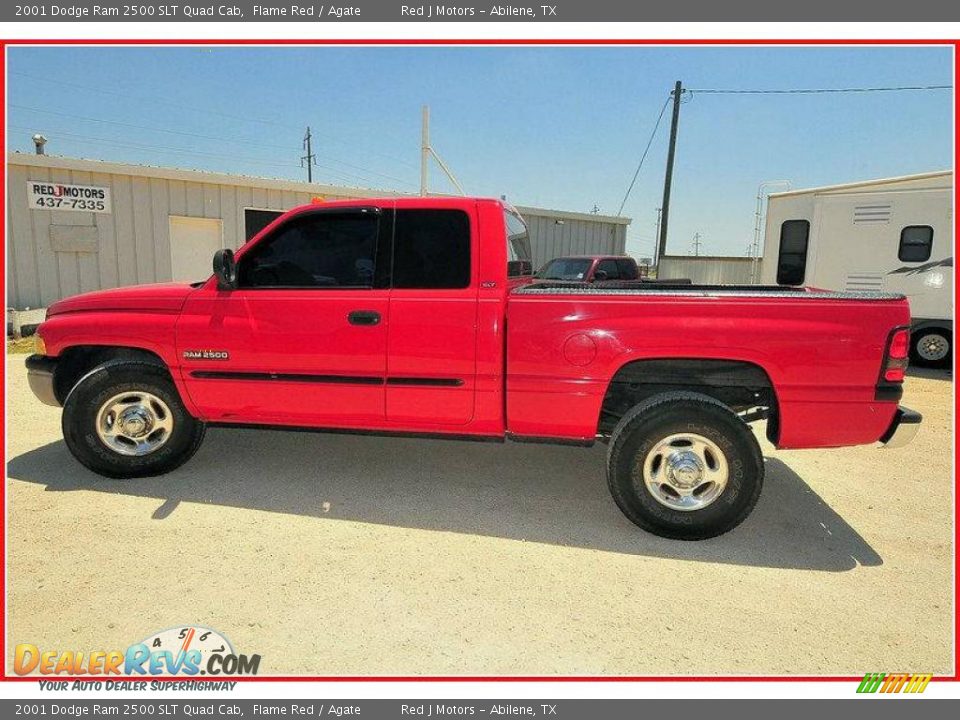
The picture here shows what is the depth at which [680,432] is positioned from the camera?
329 centimetres

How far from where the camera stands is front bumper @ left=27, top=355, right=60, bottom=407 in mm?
4152

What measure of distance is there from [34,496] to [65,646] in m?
1.83

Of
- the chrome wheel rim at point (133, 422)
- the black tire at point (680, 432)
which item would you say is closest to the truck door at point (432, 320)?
the black tire at point (680, 432)

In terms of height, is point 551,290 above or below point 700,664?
above

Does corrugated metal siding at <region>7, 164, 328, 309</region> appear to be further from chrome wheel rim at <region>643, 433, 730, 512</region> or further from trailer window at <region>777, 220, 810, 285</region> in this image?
chrome wheel rim at <region>643, 433, 730, 512</region>

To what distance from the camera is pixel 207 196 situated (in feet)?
39.2

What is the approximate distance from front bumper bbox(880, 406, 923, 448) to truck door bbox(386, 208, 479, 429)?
2521 millimetres

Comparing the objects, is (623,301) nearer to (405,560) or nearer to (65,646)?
(405,560)

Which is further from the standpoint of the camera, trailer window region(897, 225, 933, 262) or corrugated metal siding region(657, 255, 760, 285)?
corrugated metal siding region(657, 255, 760, 285)

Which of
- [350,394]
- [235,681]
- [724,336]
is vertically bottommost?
[235,681]

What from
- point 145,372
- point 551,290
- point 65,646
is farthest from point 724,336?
point 145,372

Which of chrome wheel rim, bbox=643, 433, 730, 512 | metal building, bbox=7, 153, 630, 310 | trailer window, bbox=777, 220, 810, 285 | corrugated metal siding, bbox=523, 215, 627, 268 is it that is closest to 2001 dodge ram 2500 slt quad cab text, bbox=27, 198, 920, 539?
chrome wheel rim, bbox=643, 433, 730, 512

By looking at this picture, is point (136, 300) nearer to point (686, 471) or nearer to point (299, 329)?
point (299, 329)

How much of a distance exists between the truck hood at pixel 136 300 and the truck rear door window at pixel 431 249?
1605mm
